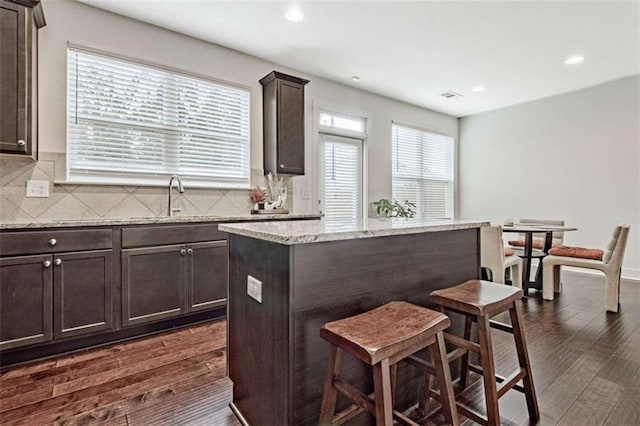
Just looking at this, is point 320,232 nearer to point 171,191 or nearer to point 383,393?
point 383,393

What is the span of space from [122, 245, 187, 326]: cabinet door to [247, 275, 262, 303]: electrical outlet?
144 centimetres

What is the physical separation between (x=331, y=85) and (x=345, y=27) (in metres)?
1.44

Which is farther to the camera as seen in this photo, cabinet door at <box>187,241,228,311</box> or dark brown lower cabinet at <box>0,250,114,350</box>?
cabinet door at <box>187,241,228,311</box>

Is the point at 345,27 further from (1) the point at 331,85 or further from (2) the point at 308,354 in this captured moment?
(2) the point at 308,354

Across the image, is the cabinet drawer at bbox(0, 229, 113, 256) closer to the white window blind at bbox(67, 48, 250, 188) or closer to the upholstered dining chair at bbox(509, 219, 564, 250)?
the white window blind at bbox(67, 48, 250, 188)

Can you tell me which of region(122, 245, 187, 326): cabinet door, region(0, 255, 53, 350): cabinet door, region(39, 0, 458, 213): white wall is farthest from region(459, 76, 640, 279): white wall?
region(0, 255, 53, 350): cabinet door

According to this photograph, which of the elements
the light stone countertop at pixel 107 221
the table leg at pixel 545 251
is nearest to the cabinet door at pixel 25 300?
the light stone countertop at pixel 107 221

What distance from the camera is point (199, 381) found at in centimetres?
198

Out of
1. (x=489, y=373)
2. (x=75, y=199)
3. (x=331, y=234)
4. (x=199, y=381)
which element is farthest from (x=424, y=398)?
(x=75, y=199)

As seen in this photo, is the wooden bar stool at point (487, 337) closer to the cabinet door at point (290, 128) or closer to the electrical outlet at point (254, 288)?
the electrical outlet at point (254, 288)

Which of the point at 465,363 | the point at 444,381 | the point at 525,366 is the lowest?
the point at 465,363

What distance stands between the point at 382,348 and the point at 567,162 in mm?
5799

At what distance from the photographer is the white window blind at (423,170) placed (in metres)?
5.71

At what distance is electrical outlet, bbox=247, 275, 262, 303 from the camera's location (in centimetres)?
144
